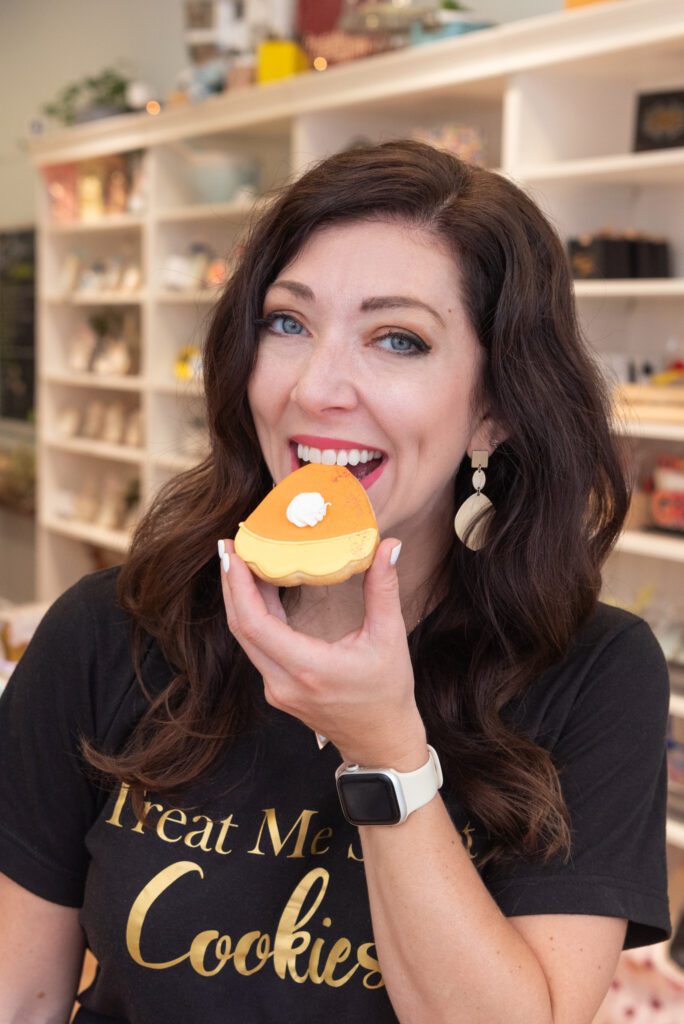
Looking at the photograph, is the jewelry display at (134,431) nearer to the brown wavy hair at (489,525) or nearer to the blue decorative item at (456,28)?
the blue decorative item at (456,28)

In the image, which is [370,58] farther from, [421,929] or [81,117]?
[421,929]

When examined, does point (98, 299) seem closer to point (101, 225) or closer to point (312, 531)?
point (101, 225)

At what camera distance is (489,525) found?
1399 mm

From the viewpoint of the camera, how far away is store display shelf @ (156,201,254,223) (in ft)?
13.7

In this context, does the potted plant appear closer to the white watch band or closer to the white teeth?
the white teeth

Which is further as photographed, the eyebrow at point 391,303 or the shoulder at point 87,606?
the shoulder at point 87,606

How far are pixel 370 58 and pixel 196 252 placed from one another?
4.49 ft

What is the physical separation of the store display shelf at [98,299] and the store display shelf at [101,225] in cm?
30

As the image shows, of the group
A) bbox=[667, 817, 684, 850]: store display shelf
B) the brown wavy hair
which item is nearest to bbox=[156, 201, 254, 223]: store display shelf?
bbox=[667, 817, 684, 850]: store display shelf

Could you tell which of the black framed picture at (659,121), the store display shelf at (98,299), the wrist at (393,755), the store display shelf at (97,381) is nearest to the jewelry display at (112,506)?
the store display shelf at (97,381)

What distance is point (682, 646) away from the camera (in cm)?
292

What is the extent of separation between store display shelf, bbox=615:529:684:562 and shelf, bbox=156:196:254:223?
1.95 m

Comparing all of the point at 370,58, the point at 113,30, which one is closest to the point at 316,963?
the point at 370,58

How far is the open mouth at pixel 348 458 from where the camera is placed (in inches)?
48.5
